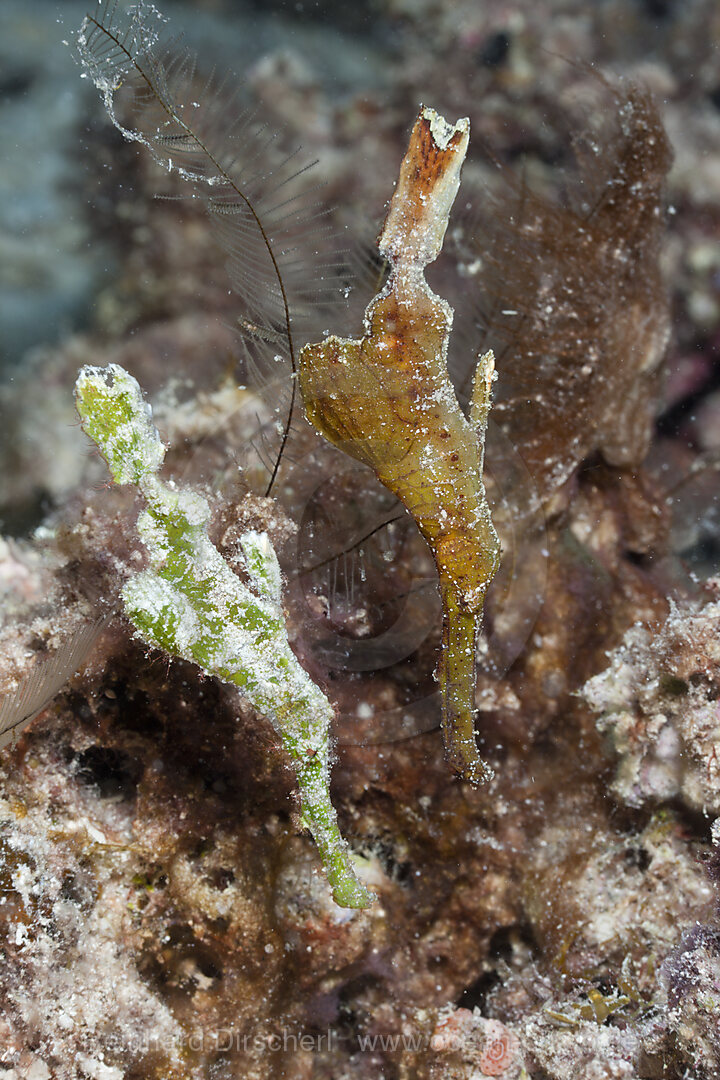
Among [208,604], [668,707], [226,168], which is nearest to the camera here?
[208,604]

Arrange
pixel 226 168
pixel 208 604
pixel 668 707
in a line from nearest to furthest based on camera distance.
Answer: pixel 208 604, pixel 226 168, pixel 668 707

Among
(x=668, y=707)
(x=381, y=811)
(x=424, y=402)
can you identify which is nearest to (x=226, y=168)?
(x=424, y=402)

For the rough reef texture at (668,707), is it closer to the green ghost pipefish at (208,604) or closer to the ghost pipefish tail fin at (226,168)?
the green ghost pipefish at (208,604)

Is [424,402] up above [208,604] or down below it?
above

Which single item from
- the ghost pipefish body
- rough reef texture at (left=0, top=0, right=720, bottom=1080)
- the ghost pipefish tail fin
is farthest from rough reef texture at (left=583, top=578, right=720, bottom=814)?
the ghost pipefish tail fin

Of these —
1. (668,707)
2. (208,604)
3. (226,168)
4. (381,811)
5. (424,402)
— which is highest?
(226,168)

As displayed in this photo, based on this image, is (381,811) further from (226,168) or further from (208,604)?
(226,168)

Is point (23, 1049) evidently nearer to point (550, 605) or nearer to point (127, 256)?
point (550, 605)
